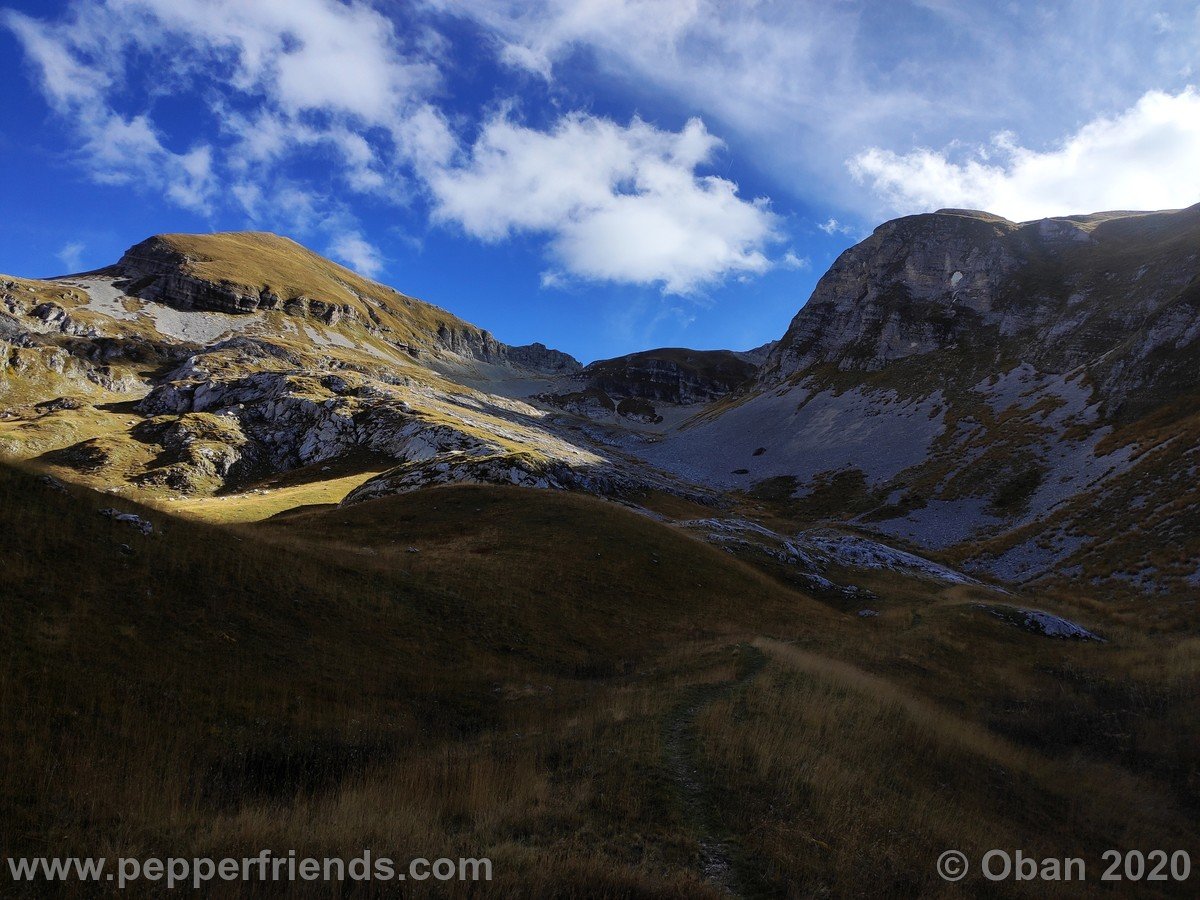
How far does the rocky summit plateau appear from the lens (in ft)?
162

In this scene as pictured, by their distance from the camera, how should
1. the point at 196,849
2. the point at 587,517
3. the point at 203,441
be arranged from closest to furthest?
the point at 196,849 → the point at 587,517 → the point at 203,441

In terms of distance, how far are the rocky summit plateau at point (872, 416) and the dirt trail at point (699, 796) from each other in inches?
762

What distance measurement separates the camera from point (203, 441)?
2675 inches

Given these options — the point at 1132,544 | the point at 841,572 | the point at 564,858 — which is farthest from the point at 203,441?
the point at 1132,544

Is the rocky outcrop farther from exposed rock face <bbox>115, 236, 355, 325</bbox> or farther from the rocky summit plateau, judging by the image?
exposed rock face <bbox>115, 236, 355, 325</bbox>

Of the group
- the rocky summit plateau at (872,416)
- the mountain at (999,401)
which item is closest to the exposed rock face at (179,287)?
the rocky summit plateau at (872,416)

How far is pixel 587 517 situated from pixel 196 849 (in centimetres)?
3086

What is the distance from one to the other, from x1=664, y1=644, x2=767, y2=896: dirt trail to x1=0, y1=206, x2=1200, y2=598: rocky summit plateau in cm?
1934

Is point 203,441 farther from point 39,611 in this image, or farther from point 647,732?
point 647,732

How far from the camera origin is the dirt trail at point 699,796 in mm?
7035

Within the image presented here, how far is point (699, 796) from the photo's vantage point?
8.94 meters

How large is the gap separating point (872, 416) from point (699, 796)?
10647cm

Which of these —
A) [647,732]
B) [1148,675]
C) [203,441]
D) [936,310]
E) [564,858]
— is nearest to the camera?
[564,858]

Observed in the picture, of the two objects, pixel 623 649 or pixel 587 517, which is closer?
pixel 623 649
